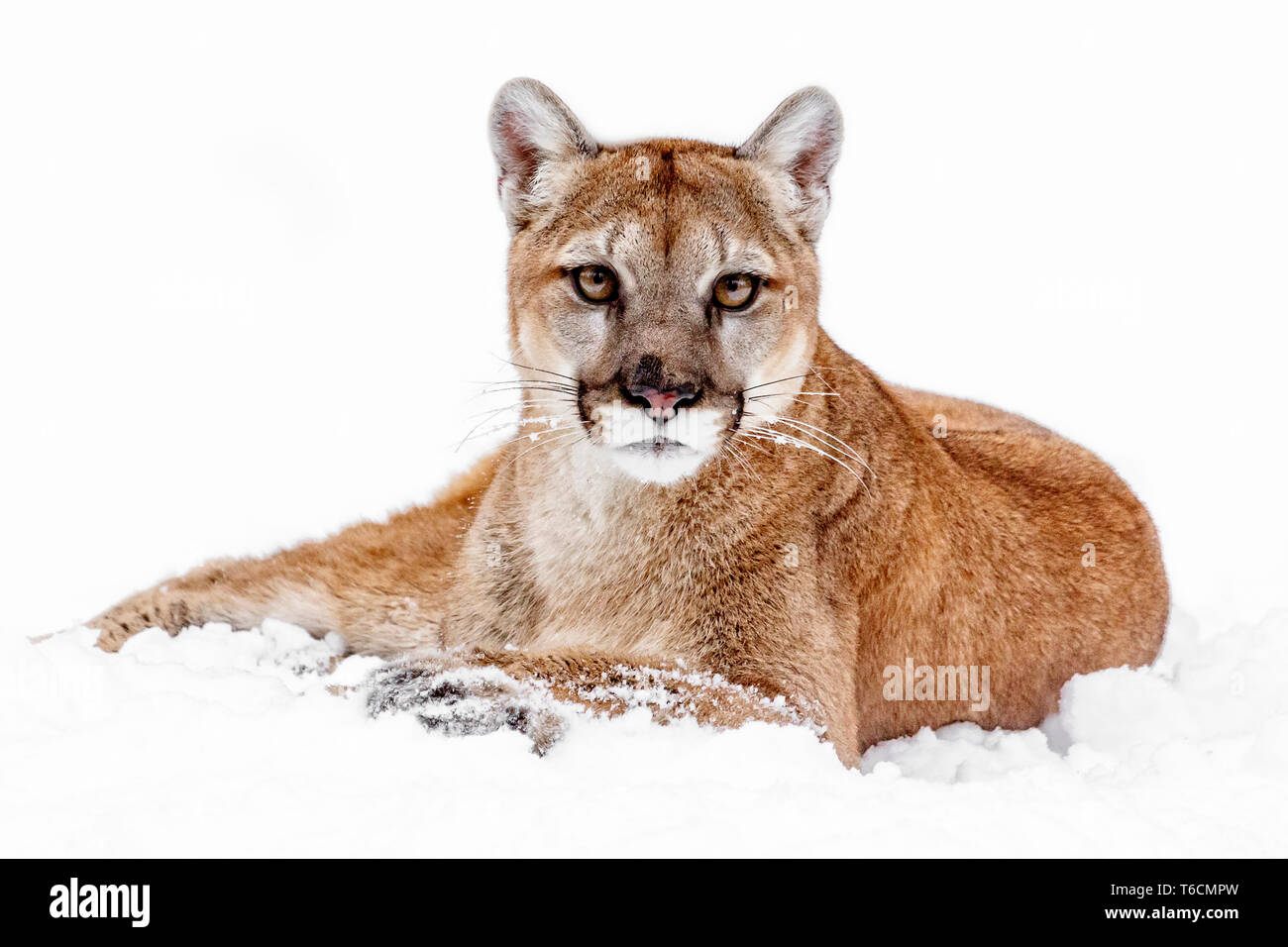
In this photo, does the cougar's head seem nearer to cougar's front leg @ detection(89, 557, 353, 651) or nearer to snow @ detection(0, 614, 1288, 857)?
snow @ detection(0, 614, 1288, 857)

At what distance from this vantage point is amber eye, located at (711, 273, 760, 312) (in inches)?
186

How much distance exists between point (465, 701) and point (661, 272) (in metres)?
1.66

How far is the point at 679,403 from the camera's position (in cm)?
438

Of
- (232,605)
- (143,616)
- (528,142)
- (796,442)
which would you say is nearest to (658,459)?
(796,442)

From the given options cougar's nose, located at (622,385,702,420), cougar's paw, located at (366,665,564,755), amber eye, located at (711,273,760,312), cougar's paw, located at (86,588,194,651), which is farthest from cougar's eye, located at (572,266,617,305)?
cougar's paw, located at (86,588,194,651)

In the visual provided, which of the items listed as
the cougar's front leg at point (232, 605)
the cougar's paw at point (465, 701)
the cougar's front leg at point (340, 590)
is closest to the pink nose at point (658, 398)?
the cougar's paw at point (465, 701)

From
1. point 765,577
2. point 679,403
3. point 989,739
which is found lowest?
point 989,739

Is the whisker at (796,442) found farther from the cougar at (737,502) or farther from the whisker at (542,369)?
the whisker at (542,369)

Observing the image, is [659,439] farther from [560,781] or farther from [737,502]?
[560,781]

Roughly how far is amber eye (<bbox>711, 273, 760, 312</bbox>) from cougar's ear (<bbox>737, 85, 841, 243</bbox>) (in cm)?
63

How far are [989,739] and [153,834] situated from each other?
318 centimetres

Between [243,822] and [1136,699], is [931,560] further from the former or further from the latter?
[243,822]

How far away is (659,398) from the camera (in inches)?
171
